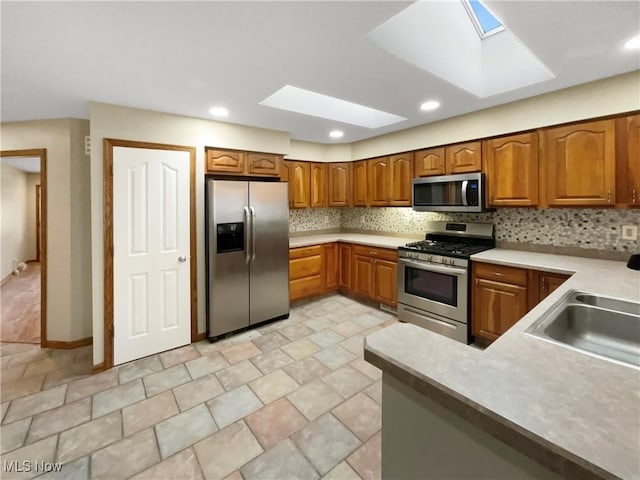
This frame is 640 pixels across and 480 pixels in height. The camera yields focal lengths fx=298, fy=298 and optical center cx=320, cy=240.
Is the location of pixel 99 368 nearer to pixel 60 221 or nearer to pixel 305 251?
pixel 60 221

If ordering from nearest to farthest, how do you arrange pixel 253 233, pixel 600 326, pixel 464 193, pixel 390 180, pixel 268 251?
1. pixel 600 326
2. pixel 464 193
3. pixel 253 233
4. pixel 268 251
5. pixel 390 180

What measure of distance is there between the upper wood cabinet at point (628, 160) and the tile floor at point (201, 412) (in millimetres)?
2392

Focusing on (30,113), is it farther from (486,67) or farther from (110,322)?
(486,67)

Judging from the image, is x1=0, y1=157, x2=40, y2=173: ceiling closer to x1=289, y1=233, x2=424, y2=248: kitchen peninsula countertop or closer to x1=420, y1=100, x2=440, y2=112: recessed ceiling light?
x1=289, y1=233, x2=424, y2=248: kitchen peninsula countertop

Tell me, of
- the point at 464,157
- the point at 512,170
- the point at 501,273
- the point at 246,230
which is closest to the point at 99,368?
the point at 246,230

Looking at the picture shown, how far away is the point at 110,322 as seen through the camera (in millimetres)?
2713

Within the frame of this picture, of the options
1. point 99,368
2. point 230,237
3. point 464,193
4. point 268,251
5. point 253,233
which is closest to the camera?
point 99,368

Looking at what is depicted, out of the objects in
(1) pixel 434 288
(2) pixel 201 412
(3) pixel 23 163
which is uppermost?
(3) pixel 23 163

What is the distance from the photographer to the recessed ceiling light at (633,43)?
1.74 m

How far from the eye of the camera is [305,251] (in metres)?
4.15

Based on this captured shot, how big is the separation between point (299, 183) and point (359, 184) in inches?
36.3

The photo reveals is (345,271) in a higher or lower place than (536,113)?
lower

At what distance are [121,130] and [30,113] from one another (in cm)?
100

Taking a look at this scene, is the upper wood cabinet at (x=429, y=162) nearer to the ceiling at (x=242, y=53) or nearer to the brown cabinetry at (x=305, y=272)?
the ceiling at (x=242, y=53)
